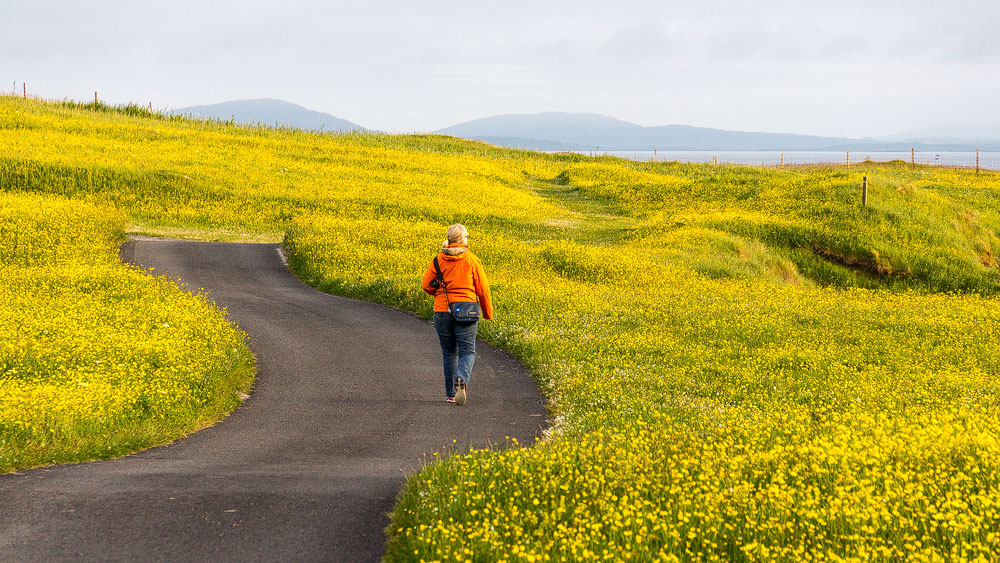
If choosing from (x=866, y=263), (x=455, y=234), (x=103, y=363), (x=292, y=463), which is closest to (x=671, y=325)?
(x=455, y=234)

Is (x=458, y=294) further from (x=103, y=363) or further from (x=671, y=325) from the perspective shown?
(x=671, y=325)

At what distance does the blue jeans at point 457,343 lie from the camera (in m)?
12.5

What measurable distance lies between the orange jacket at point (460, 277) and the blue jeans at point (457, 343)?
0.27 metres

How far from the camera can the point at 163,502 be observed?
784cm

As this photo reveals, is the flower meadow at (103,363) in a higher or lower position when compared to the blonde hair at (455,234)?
lower

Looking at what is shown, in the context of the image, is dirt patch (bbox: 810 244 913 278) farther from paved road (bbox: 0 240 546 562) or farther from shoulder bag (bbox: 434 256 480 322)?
shoulder bag (bbox: 434 256 480 322)

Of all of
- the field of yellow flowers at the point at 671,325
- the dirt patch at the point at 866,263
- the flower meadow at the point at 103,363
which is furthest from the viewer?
the dirt patch at the point at 866,263

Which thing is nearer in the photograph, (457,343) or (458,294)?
(458,294)

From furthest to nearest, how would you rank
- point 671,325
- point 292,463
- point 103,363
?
point 671,325 → point 103,363 → point 292,463

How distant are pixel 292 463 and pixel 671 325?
12.2 metres

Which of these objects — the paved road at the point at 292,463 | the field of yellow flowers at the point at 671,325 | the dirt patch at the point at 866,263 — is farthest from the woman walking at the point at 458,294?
the dirt patch at the point at 866,263

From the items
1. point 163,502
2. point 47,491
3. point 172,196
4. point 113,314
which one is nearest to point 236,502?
point 163,502

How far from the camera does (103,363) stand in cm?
1268

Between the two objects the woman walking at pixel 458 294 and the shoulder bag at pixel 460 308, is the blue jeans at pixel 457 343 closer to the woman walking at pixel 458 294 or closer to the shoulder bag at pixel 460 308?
the woman walking at pixel 458 294
